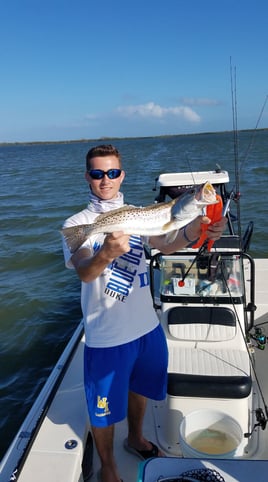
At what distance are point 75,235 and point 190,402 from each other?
1784 millimetres

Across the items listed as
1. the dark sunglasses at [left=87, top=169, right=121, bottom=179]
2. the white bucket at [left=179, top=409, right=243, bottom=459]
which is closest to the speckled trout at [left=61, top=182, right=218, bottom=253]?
the dark sunglasses at [left=87, top=169, right=121, bottom=179]

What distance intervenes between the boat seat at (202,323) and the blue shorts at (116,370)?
983mm

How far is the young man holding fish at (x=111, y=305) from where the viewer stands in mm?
2643

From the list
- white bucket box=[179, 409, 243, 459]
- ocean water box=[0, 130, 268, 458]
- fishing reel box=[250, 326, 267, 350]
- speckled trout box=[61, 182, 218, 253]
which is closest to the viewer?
speckled trout box=[61, 182, 218, 253]

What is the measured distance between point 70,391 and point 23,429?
50 cm

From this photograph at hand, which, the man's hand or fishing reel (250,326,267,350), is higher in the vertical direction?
the man's hand

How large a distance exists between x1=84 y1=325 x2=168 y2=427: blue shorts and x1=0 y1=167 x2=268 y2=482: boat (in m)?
0.38

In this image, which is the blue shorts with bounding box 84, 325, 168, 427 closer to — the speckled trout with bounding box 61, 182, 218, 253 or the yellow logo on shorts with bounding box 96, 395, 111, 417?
the yellow logo on shorts with bounding box 96, 395, 111, 417

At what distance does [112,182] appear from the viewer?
2.66m

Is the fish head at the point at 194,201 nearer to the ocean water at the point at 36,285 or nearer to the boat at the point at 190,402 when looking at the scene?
the boat at the point at 190,402

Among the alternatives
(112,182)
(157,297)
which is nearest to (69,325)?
(157,297)

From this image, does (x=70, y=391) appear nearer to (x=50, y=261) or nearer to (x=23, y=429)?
(x=23, y=429)

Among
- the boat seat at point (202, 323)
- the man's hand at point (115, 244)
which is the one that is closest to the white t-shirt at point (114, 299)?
the man's hand at point (115, 244)

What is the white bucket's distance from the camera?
3.06 meters
